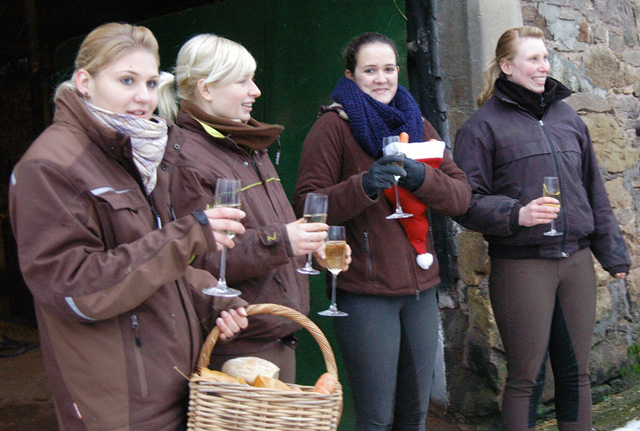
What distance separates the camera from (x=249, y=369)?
1996 millimetres

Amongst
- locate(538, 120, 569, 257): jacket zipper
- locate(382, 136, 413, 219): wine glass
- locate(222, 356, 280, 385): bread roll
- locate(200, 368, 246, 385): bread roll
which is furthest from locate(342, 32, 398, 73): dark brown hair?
locate(200, 368, 246, 385): bread roll

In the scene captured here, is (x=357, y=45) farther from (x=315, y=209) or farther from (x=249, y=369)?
(x=249, y=369)

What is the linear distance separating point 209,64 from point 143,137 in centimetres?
63

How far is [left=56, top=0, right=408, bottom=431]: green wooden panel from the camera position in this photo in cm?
386

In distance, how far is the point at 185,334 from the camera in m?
1.85

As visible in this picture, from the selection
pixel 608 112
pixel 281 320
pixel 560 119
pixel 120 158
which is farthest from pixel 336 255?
pixel 608 112

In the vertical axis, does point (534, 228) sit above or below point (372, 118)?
below

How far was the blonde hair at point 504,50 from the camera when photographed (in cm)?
319

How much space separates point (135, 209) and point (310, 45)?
2.53 meters

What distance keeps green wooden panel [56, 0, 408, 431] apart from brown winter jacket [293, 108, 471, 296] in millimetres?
1167

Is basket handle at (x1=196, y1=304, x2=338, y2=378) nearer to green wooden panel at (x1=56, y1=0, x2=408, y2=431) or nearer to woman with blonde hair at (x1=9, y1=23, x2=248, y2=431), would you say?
woman with blonde hair at (x1=9, y1=23, x2=248, y2=431)

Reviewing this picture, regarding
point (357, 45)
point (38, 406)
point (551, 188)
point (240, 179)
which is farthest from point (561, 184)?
point (38, 406)

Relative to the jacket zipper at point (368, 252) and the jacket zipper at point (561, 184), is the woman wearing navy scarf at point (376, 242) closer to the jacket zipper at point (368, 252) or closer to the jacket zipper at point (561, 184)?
the jacket zipper at point (368, 252)

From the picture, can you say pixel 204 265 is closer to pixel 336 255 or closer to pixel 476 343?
pixel 336 255
